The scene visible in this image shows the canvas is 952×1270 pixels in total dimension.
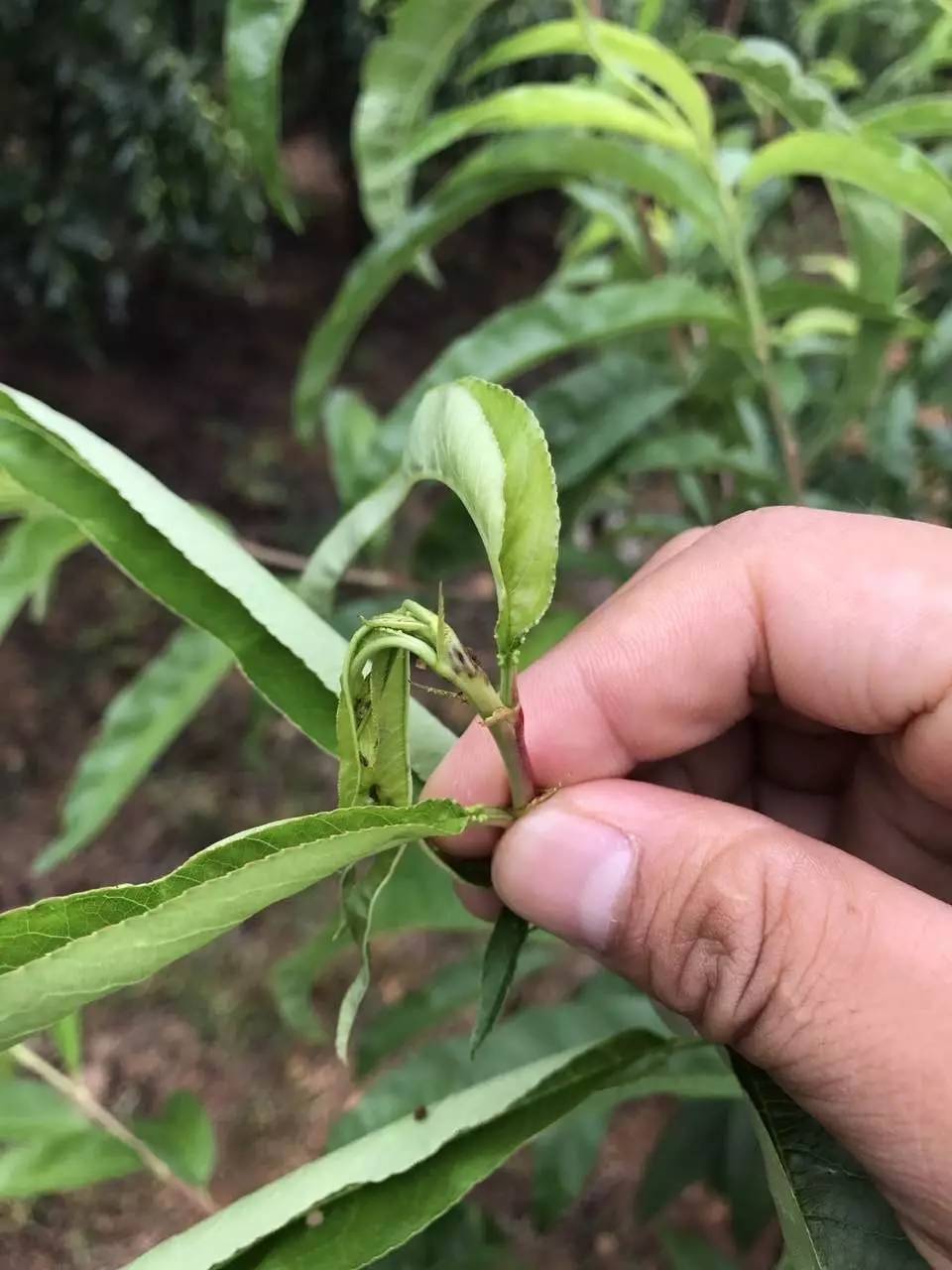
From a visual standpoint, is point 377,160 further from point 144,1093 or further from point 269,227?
point 269,227

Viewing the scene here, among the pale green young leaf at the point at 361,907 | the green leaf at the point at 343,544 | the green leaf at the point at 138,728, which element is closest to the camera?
the pale green young leaf at the point at 361,907

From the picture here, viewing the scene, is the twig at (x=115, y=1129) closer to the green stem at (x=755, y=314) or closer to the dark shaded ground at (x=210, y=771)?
the dark shaded ground at (x=210, y=771)

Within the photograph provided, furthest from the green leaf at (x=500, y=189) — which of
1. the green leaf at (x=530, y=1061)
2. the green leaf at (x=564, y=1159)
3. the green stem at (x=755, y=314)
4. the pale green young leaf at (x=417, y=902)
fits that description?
the green leaf at (x=564, y=1159)

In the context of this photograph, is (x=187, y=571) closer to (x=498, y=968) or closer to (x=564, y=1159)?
(x=498, y=968)

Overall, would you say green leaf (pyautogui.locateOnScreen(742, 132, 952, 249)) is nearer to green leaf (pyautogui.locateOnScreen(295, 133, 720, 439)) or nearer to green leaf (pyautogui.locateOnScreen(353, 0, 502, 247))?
green leaf (pyautogui.locateOnScreen(295, 133, 720, 439))

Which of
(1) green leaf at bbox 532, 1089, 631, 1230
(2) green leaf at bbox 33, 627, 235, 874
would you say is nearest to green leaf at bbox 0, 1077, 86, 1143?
(2) green leaf at bbox 33, 627, 235, 874

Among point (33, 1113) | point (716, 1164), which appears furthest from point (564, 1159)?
point (33, 1113)
